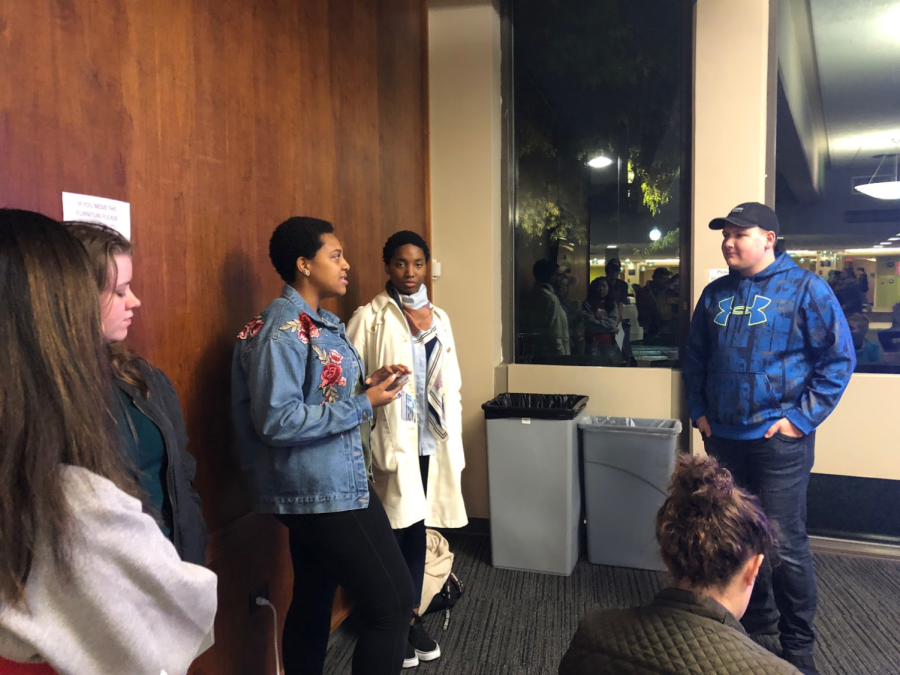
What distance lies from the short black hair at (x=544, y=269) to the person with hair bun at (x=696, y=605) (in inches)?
93.9

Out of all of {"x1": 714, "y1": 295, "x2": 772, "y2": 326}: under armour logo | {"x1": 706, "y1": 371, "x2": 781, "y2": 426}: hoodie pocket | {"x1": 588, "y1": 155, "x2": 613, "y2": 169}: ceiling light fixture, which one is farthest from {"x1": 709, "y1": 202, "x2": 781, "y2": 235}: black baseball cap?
{"x1": 588, "y1": 155, "x2": 613, "y2": 169}: ceiling light fixture

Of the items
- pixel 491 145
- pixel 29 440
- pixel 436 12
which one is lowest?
pixel 29 440

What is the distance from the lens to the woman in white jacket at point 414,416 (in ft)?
7.16

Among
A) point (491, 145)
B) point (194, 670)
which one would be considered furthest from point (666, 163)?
point (194, 670)

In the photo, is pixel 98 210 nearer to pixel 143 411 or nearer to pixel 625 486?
A: pixel 143 411

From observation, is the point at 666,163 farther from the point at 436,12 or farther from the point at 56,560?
the point at 56,560

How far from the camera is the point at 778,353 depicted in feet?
7.19

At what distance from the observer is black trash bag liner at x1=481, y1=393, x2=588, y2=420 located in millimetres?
2916

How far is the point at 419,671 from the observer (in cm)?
215

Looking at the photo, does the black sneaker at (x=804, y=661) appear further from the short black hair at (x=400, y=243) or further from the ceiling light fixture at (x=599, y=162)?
the ceiling light fixture at (x=599, y=162)

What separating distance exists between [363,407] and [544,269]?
2.22m

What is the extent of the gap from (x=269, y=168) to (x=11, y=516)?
1.47 meters

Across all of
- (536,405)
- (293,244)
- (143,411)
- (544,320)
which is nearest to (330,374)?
(293,244)

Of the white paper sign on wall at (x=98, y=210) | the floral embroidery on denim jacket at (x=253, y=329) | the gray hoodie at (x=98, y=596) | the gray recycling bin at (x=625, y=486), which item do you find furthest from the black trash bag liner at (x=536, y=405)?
the gray hoodie at (x=98, y=596)
